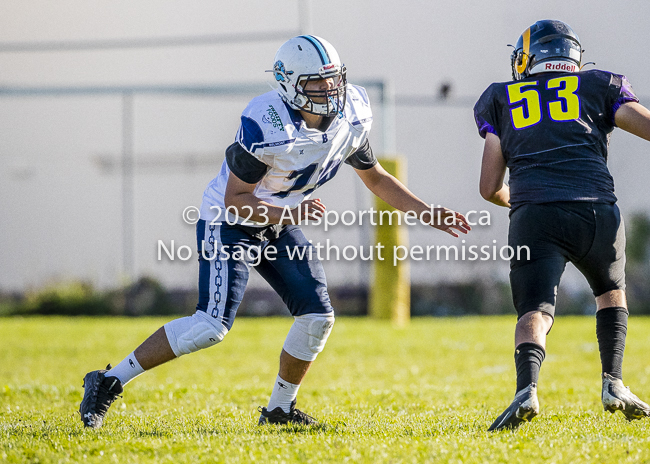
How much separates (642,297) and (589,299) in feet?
5.38

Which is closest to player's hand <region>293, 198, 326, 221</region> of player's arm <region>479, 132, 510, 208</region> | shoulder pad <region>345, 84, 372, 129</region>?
shoulder pad <region>345, 84, 372, 129</region>

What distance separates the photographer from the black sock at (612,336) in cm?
358

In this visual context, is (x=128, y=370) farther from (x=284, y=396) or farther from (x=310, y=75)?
(x=310, y=75)

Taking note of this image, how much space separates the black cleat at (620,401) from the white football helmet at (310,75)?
6.19ft

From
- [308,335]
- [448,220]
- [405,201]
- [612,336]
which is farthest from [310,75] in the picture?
[612,336]

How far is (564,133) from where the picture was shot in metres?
3.40

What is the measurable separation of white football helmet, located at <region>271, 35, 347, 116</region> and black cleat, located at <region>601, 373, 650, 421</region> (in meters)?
1.89

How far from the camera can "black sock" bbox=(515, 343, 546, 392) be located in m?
3.17

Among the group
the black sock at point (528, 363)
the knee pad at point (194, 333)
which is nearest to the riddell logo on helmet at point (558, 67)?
the black sock at point (528, 363)

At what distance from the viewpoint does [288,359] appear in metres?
3.82

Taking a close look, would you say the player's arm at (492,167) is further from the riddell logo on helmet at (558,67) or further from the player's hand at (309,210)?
the player's hand at (309,210)

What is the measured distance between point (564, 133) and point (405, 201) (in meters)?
1.00

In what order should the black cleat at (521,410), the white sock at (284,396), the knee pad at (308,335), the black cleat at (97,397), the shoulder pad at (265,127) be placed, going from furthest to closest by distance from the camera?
the white sock at (284,396) → the knee pad at (308,335) → the black cleat at (97,397) → the shoulder pad at (265,127) → the black cleat at (521,410)

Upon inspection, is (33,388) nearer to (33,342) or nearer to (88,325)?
(33,342)
